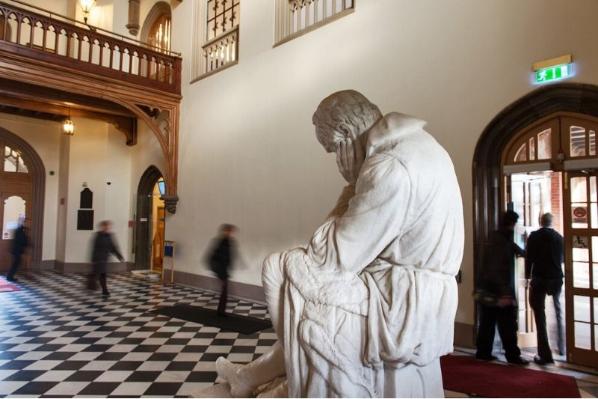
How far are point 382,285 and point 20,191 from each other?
11712 mm

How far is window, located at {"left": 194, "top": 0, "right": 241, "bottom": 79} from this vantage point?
808 cm

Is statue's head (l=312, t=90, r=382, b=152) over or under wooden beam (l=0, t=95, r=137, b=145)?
under

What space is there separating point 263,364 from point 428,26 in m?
4.40

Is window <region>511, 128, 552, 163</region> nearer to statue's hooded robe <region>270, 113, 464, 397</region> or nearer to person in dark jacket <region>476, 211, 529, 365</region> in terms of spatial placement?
person in dark jacket <region>476, 211, 529, 365</region>

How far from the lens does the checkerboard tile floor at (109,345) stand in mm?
3359

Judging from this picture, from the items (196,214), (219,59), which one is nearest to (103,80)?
(219,59)

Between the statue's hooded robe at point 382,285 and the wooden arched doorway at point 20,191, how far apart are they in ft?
37.1

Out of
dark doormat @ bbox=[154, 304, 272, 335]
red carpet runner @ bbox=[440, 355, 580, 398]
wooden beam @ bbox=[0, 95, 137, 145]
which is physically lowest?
dark doormat @ bbox=[154, 304, 272, 335]

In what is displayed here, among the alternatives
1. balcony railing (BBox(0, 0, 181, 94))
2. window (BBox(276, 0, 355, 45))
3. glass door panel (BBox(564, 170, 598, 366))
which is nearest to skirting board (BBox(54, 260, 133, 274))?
balcony railing (BBox(0, 0, 181, 94))

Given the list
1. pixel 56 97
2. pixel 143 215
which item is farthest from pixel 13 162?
pixel 143 215

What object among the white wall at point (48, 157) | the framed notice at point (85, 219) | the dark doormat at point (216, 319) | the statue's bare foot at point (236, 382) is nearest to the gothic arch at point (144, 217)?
the framed notice at point (85, 219)

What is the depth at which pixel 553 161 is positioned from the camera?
4.05 metres

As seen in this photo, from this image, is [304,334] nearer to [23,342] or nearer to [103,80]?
Result: [23,342]

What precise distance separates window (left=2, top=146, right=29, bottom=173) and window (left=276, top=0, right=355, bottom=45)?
7950 mm
